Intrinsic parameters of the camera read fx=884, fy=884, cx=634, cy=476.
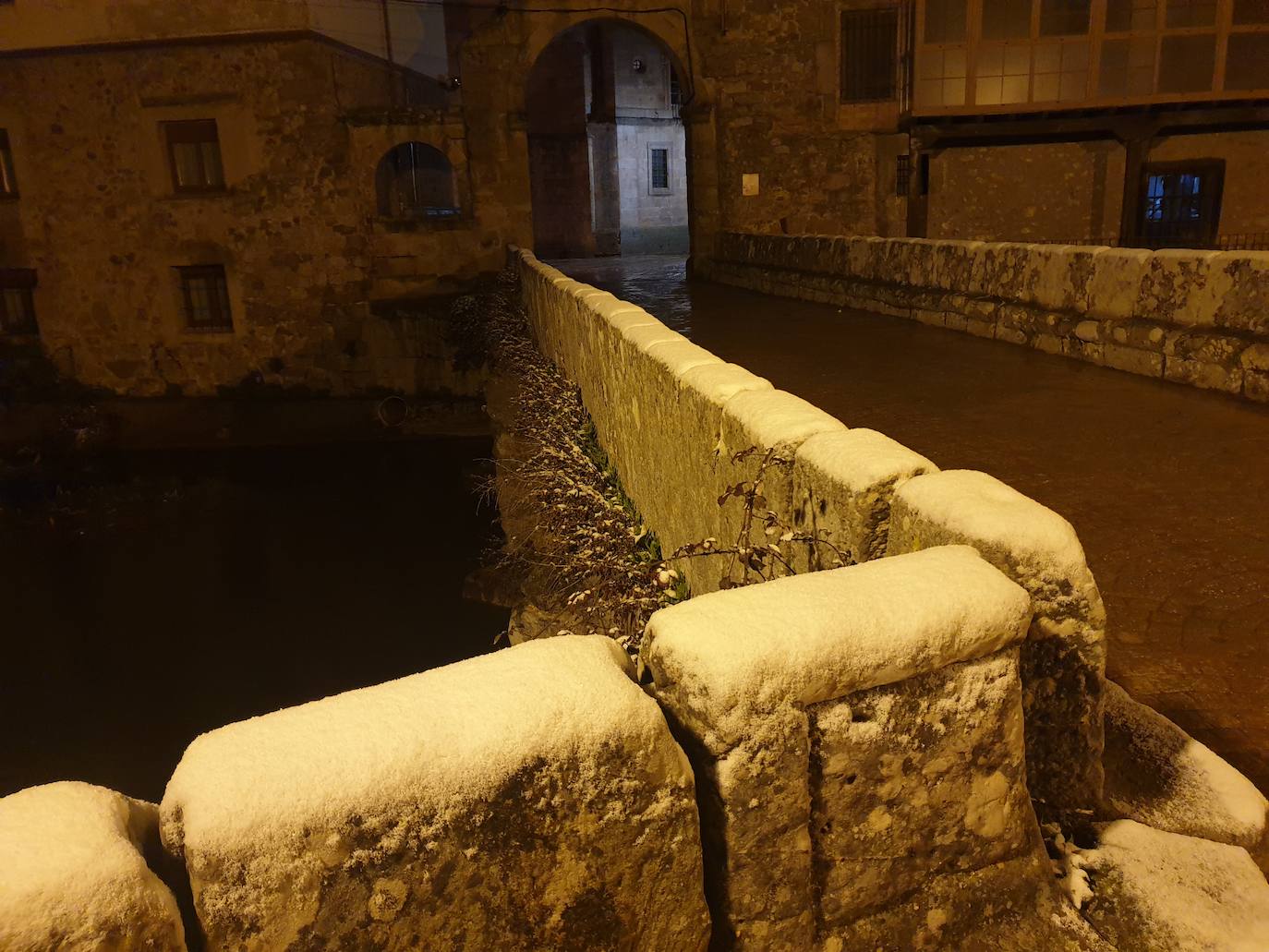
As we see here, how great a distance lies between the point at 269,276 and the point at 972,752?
1545cm

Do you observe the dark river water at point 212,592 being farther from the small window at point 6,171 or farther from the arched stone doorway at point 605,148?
the arched stone doorway at point 605,148

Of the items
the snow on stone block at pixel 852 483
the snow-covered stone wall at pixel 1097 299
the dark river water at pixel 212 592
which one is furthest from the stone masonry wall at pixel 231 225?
the snow on stone block at pixel 852 483

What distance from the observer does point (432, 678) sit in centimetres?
136

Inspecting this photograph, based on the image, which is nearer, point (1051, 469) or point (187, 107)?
point (1051, 469)

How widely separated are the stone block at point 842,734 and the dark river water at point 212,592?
7360 mm

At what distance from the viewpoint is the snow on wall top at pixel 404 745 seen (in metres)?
1.12

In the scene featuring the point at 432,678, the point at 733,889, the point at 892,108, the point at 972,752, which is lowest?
the point at 733,889

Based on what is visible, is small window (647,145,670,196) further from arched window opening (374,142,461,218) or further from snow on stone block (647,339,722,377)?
snow on stone block (647,339,722,377)

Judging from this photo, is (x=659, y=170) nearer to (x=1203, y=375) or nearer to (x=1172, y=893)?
(x=1203, y=375)

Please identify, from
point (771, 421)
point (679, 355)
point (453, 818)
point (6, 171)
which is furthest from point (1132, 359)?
point (6, 171)

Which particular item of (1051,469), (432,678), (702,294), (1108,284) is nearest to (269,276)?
(702,294)

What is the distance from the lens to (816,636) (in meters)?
1.40

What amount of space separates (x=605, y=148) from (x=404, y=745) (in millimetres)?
26075

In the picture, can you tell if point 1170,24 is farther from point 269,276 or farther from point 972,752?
point 972,752
